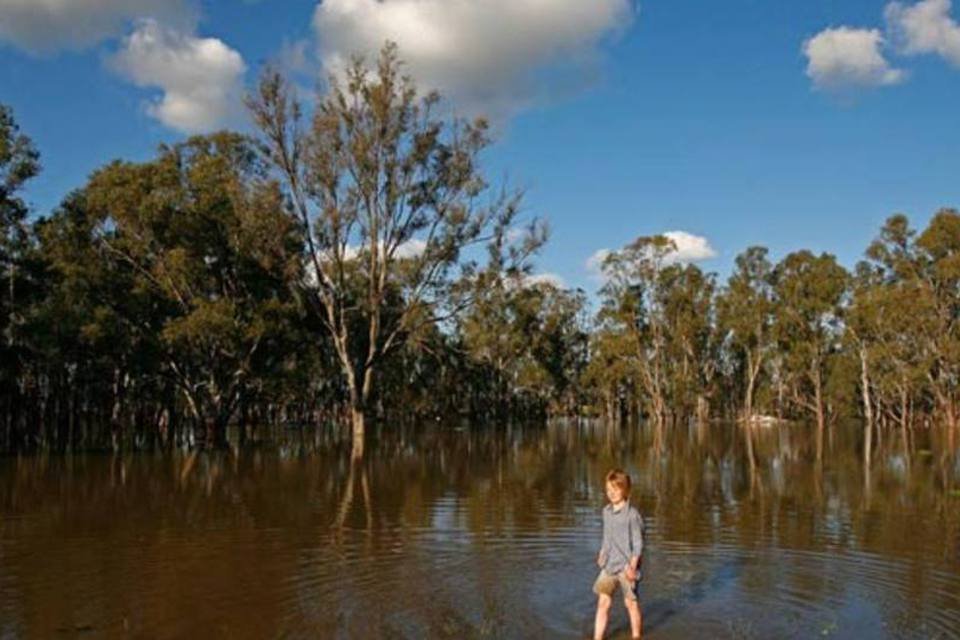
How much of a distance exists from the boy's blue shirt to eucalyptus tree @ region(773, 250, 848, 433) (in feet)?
252

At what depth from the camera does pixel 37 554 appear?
39.5 feet

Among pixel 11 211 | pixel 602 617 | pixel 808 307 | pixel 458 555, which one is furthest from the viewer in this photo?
pixel 808 307

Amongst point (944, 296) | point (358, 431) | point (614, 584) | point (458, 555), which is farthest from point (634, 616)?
point (944, 296)

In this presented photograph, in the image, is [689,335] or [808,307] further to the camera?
[689,335]

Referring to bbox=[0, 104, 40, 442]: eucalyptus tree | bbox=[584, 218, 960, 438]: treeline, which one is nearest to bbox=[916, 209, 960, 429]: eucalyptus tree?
bbox=[584, 218, 960, 438]: treeline

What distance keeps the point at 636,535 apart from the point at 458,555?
4.59 meters

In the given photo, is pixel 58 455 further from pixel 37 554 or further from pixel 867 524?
pixel 867 524

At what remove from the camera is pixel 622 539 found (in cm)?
804

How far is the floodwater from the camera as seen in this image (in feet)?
28.3

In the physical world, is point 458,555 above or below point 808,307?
below

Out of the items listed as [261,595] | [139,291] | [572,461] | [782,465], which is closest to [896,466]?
[782,465]

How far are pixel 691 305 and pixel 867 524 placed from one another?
75375 millimetres

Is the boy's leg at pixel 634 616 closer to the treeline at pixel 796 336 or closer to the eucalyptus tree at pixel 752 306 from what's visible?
the treeline at pixel 796 336

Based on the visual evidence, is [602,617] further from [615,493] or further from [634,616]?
[615,493]
